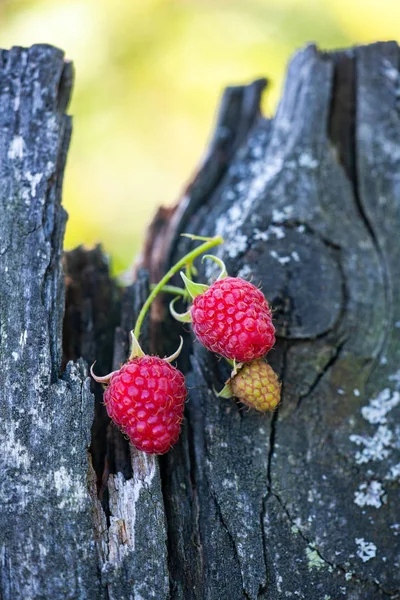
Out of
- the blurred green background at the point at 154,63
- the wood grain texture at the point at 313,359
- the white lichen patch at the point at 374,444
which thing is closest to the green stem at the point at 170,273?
the wood grain texture at the point at 313,359

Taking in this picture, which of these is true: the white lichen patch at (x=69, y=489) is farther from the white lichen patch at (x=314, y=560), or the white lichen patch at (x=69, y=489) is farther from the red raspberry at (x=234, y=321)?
the white lichen patch at (x=314, y=560)

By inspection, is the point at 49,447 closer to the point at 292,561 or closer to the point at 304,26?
the point at 292,561

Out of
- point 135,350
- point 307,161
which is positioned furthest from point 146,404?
point 307,161

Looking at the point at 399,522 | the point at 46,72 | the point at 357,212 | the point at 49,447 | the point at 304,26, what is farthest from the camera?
the point at 304,26

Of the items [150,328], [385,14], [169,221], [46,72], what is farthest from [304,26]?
[150,328]

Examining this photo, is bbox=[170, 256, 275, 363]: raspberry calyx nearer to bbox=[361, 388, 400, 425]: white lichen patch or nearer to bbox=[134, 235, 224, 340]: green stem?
bbox=[134, 235, 224, 340]: green stem

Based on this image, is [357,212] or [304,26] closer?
[357,212]
